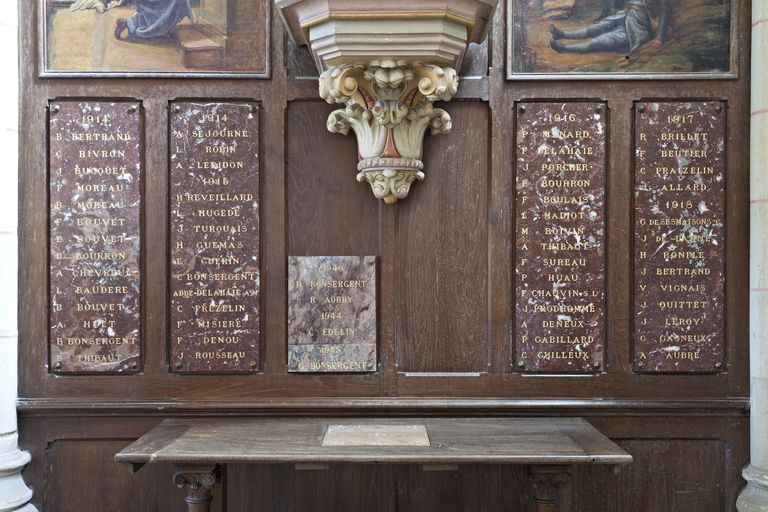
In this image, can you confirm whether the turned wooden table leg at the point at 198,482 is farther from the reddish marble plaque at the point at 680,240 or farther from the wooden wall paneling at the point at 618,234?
the reddish marble plaque at the point at 680,240

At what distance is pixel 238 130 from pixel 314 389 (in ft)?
5.16

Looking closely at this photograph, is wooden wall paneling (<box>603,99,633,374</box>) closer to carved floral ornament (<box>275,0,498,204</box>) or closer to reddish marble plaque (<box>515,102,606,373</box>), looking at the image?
reddish marble plaque (<box>515,102,606,373</box>)

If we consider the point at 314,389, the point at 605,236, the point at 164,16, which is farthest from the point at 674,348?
the point at 164,16

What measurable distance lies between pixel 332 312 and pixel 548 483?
1.50 metres

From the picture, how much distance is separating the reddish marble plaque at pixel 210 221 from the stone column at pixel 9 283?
33.9 inches

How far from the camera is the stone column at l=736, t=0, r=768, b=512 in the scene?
3.73 m

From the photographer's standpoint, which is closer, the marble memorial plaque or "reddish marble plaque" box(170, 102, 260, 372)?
the marble memorial plaque

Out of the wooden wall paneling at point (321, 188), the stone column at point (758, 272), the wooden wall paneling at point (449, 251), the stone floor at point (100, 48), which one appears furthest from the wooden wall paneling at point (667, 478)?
the stone floor at point (100, 48)

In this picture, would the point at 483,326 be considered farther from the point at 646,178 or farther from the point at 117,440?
the point at 117,440

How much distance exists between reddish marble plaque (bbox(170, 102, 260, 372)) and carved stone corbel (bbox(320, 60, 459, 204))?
60 cm

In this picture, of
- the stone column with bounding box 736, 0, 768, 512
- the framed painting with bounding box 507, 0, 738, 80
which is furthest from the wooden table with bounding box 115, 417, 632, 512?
the framed painting with bounding box 507, 0, 738, 80

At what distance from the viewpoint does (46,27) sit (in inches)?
151

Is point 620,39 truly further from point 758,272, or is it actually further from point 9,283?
point 9,283

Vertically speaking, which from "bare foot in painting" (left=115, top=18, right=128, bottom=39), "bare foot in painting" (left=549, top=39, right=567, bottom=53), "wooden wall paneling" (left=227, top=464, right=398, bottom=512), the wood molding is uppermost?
"bare foot in painting" (left=115, top=18, right=128, bottom=39)
